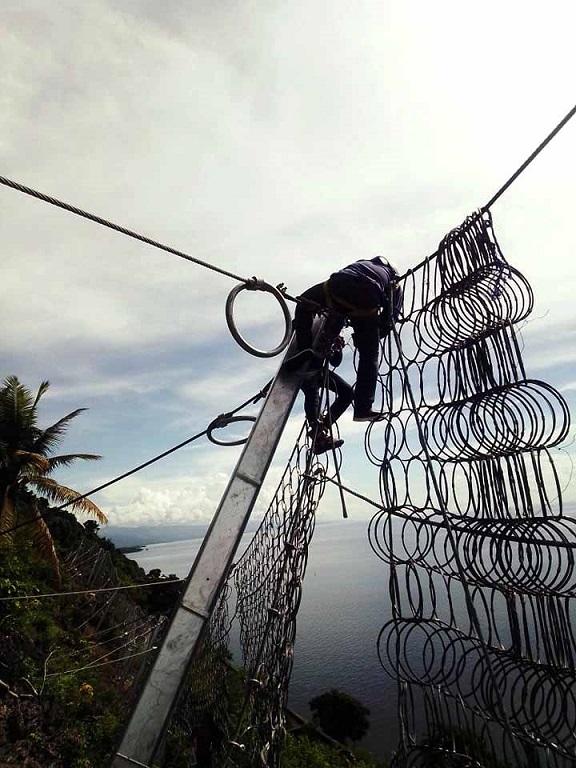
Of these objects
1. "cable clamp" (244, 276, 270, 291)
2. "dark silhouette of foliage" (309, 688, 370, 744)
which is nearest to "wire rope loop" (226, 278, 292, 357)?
"cable clamp" (244, 276, 270, 291)

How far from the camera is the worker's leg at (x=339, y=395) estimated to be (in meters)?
3.79

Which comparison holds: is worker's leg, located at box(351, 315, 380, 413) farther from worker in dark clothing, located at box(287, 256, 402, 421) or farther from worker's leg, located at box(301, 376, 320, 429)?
worker's leg, located at box(301, 376, 320, 429)

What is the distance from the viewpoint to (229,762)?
90.3 inches

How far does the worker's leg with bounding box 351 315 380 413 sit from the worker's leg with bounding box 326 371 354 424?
0.35m

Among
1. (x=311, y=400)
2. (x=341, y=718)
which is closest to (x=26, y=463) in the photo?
(x=311, y=400)

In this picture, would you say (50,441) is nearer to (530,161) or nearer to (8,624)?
(8,624)

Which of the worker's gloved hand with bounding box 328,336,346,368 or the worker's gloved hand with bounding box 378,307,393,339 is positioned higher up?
the worker's gloved hand with bounding box 378,307,393,339

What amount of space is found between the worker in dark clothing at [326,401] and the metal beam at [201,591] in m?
0.66

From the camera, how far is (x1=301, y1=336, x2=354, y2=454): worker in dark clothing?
3.52 metres

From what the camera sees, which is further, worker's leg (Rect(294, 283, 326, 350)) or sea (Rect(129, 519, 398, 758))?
sea (Rect(129, 519, 398, 758))

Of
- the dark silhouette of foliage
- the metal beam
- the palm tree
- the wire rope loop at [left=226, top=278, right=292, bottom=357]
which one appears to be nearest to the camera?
the metal beam

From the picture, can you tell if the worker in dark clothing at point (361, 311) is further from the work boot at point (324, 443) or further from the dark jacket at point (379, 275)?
the work boot at point (324, 443)

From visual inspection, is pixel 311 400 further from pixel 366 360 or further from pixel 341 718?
pixel 341 718

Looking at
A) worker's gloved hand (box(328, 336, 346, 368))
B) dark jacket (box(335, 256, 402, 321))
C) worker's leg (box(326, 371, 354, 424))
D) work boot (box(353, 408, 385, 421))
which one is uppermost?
dark jacket (box(335, 256, 402, 321))
